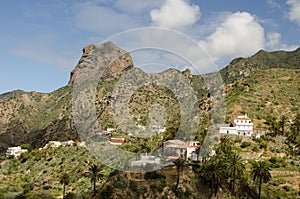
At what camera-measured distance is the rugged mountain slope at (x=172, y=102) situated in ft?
227

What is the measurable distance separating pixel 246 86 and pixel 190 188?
5222cm

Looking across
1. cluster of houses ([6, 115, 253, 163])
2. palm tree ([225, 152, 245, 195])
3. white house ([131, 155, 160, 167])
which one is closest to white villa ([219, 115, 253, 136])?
cluster of houses ([6, 115, 253, 163])

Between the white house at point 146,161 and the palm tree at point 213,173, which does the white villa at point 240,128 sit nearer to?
the palm tree at point 213,173

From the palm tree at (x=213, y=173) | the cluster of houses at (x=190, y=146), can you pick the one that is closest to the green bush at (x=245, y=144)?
the cluster of houses at (x=190, y=146)

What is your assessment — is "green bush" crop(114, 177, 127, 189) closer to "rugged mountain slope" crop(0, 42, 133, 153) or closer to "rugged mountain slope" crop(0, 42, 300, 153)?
"rugged mountain slope" crop(0, 42, 300, 153)

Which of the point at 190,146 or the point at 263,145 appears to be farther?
the point at 263,145

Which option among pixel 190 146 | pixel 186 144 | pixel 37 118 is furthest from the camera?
pixel 37 118

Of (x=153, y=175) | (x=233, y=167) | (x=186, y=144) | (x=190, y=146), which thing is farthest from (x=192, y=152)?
(x=153, y=175)

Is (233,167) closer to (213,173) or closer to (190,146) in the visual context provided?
(213,173)

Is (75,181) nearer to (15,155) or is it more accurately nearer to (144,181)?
(144,181)

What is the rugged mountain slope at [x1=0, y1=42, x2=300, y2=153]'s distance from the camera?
69.2 metres

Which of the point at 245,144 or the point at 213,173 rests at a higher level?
the point at 245,144

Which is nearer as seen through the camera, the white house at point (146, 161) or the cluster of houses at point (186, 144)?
the white house at point (146, 161)

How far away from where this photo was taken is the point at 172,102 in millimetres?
37031
